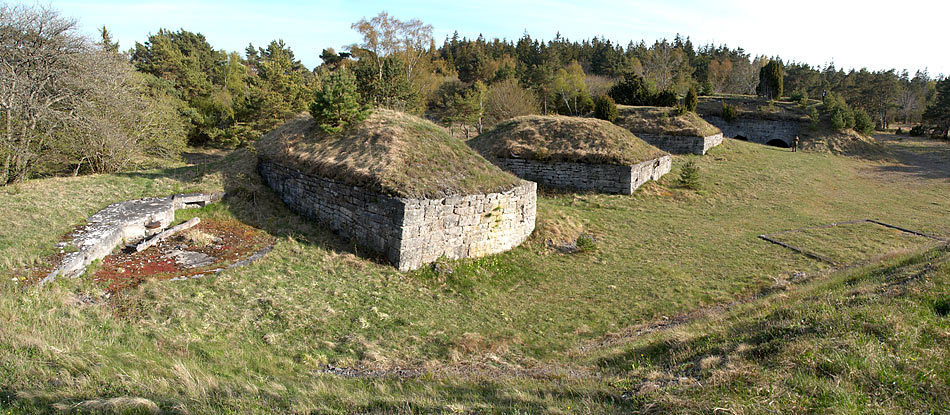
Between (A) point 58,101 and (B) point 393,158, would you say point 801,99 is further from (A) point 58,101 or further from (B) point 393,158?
(A) point 58,101

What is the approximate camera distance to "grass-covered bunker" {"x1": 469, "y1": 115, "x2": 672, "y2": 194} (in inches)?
690

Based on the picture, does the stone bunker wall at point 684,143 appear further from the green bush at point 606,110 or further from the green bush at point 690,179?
the green bush at point 690,179

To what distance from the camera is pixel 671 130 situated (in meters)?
25.7

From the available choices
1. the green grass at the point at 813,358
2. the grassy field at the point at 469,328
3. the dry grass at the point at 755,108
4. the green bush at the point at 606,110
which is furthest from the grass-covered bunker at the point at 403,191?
the dry grass at the point at 755,108

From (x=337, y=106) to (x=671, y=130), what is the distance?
20.5 metres

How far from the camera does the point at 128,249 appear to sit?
8.41 m

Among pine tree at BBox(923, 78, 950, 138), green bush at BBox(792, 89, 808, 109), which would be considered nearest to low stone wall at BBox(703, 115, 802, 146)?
green bush at BBox(792, 89, 808, 109)

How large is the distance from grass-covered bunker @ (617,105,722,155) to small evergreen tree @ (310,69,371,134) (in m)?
19.3

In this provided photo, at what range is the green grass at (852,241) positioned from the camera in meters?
11.2

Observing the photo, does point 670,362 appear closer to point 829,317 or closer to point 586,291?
point 829,317

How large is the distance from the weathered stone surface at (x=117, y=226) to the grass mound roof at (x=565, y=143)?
11.6 meters

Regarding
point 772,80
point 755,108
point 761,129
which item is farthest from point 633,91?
point 772,80

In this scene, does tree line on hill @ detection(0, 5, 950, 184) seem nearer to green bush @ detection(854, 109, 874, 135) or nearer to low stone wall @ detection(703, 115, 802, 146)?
green bush @ detection(854, 109, 874, 135)

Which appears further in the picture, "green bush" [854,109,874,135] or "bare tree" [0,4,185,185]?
"green bush" [854,109,874,135]
